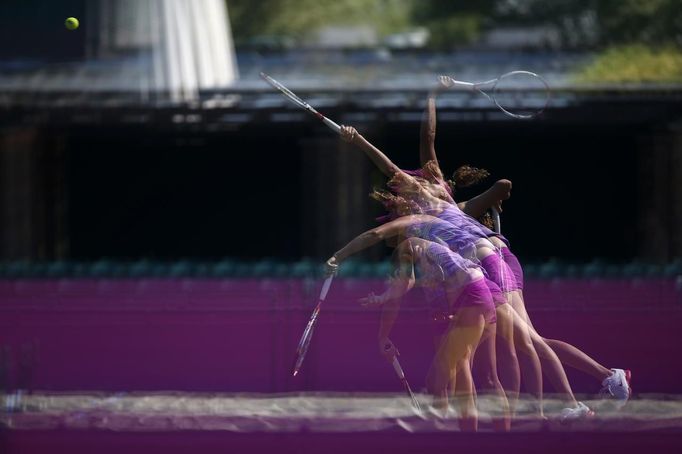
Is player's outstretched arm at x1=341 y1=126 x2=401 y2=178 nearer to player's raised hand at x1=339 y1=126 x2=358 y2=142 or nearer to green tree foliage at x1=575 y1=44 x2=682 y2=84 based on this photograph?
player's raised hand at x1=339 y1=126 x2=358 y2=142

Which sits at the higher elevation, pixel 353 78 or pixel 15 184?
pixel 353 78

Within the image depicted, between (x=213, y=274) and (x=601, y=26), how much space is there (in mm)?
22570

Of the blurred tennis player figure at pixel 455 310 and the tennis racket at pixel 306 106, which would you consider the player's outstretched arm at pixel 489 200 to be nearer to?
the blurred tennis player figure at pixel 455 310

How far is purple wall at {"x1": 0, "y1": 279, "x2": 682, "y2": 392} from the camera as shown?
814cm

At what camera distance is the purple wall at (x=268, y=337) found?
8.14m

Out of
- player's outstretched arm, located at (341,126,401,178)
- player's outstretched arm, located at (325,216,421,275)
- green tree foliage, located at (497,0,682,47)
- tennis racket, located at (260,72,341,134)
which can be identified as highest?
green tree foliage, located at (497,0,682,47)

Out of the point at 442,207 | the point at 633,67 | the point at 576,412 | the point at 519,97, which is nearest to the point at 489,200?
the point at 442,207

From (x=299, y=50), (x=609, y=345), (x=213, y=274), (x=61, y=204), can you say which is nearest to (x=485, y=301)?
(x=609, y=345)

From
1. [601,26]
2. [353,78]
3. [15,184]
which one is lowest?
[15,184]

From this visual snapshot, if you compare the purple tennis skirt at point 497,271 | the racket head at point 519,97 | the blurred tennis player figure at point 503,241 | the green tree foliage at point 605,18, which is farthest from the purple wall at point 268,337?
the green tree foliage at point 605,18

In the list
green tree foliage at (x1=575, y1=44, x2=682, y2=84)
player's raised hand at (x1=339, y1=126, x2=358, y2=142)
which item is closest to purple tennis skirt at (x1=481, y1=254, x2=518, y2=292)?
player's raised hand at (x1=339, y1=126, x2=358, y2=142)

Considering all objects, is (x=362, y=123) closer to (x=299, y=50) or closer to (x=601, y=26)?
(x=299, y=50)

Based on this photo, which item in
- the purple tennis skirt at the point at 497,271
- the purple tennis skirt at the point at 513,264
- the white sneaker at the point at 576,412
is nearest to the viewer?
the white sneaker at the point at 576,412

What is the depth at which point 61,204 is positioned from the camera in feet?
62.4
